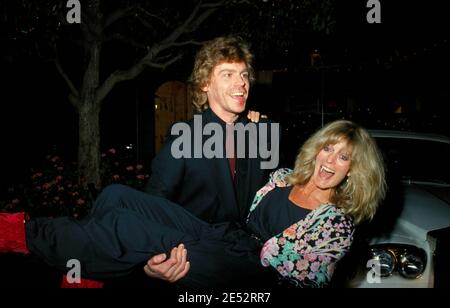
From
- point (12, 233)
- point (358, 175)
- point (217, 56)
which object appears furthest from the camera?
point (217, 56)

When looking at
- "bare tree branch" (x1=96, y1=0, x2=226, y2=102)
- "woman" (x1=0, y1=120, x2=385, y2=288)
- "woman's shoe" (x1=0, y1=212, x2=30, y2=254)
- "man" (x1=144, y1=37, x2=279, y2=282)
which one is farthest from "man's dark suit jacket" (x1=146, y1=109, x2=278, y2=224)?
"bare tree branch" (x1=96, y1=0, x2=226, y2=102)

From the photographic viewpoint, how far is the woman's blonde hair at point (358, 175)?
7.66 feet

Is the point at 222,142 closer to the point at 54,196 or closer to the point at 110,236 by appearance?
the point at 110,236

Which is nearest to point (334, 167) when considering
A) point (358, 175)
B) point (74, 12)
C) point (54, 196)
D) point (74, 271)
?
point (358, 175)

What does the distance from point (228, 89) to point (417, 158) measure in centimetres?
288

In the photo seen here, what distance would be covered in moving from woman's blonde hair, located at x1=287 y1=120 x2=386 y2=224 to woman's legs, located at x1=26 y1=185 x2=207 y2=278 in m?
0.86

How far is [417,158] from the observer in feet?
15.1

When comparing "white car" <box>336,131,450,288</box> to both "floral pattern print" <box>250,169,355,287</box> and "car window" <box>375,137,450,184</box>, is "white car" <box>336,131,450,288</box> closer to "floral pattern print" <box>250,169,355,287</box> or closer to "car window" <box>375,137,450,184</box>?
"car window" <box>375,137,450,184</box>

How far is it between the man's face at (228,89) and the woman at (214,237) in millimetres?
689

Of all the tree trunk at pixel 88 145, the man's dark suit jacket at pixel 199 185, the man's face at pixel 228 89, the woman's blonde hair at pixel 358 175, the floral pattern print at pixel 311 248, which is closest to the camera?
the floral pattern print at pixel 311 248

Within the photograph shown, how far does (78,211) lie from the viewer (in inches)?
239

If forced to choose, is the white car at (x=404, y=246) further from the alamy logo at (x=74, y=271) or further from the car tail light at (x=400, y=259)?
the alamy logo at (x=74, y=271)

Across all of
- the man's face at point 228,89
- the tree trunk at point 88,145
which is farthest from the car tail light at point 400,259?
the tree trunk at point 88,145

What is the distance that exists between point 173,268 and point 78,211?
443cm
